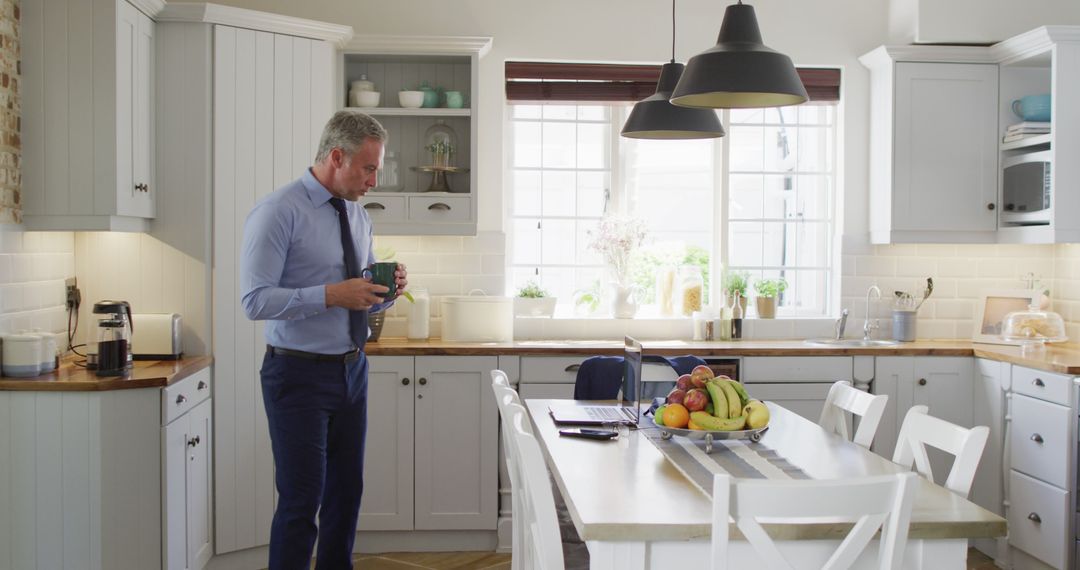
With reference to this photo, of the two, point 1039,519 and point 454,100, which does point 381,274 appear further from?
point 1039,519

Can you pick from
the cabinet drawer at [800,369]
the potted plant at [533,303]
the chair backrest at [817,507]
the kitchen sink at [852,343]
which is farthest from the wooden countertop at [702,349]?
the chair backrest at [817,507]

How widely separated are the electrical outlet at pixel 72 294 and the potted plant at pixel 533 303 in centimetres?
210

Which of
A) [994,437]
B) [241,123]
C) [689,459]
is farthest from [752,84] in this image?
[994,437]

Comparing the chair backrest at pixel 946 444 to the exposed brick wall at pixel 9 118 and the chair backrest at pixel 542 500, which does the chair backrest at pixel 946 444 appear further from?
the exposed brick wall at pixel 9 118

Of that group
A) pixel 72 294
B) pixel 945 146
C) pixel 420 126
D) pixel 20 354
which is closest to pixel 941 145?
pixel 945 146

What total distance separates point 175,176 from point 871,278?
3.58 metres

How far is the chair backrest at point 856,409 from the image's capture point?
3.20m

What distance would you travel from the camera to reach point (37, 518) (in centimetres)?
348

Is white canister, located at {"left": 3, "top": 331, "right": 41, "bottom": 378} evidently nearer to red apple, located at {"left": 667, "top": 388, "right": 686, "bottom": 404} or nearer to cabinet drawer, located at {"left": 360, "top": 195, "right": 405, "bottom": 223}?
cabinet drawer, located at {"left": 360, "top": 195, "right": 405, "bottom": 223}

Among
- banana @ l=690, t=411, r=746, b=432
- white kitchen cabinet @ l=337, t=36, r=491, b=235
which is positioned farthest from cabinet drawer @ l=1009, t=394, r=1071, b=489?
white kitchen cabinet @ l=337, t=36, r=491, b=235

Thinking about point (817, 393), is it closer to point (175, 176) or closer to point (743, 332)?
point (743, 332)

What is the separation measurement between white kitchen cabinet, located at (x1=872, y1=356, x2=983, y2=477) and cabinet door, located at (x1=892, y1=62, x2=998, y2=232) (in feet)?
2.42

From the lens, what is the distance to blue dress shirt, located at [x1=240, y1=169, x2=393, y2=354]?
3139 millimetres

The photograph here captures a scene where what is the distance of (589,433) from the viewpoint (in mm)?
3012
